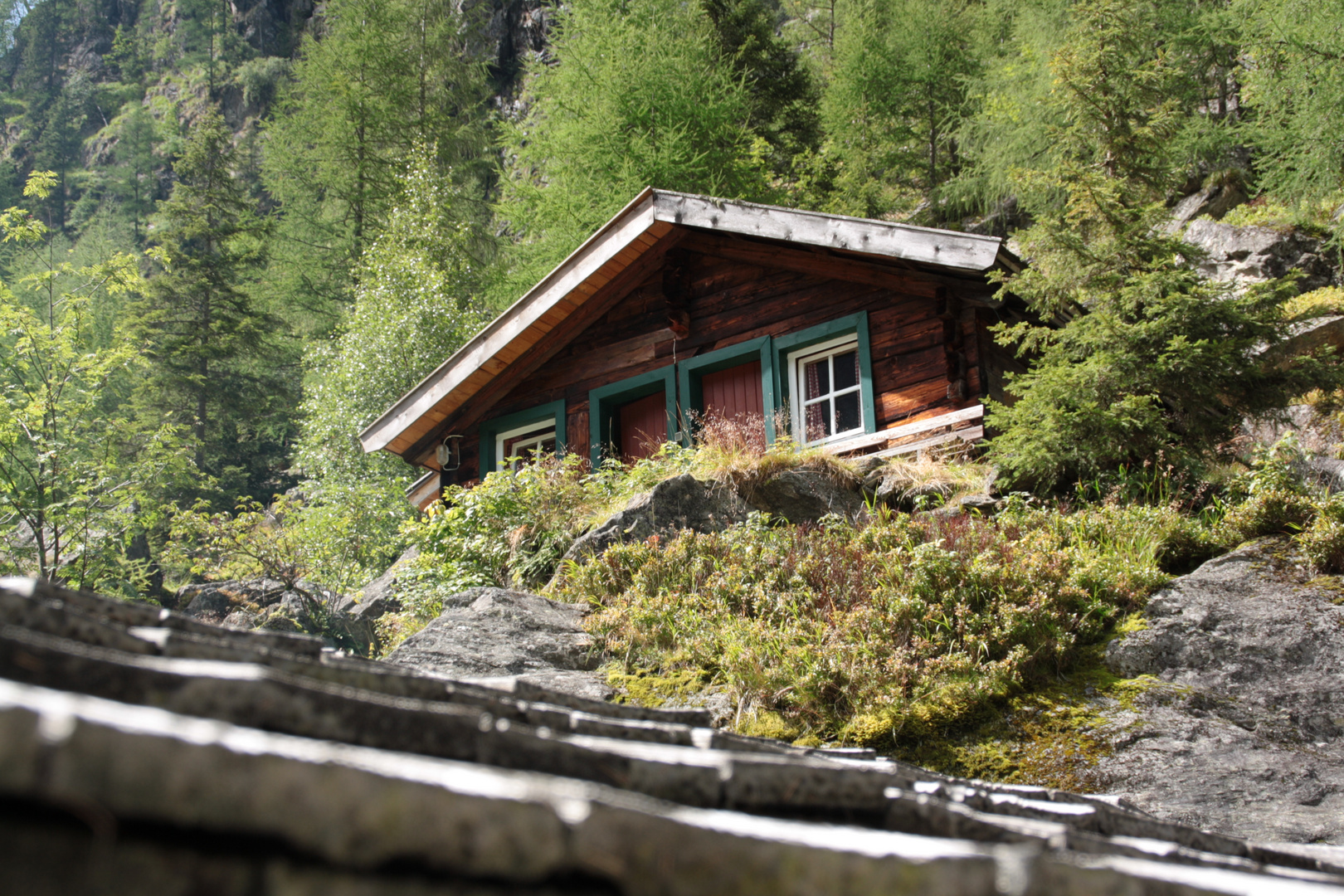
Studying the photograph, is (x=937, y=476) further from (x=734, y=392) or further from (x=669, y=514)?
(x=734, y=392)

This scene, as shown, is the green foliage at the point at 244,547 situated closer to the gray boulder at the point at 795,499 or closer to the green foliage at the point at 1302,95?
the gray boulder at the point at 795,499

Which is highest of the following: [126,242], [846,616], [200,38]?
[200,38]

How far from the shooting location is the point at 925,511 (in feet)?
29.3

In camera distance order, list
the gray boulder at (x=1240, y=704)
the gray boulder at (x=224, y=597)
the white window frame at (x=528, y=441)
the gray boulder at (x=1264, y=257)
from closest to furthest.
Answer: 1. the gray boulder at (x=1240, y=704)
2. the white window frame at (x=528, y=441)
3. the gray boulder at (x=1264, y=257)
4. the gray boulder at (x=224, y=597)

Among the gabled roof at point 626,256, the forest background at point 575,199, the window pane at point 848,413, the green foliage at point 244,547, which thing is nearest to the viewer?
the forest background at point 575,199

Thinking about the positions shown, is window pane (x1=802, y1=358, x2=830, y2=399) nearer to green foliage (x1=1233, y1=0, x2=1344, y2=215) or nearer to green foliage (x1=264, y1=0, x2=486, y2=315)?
green foliage (x1=1233, y1=0, x2=1344, y2=215)

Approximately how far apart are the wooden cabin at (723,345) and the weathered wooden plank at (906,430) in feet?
0.06

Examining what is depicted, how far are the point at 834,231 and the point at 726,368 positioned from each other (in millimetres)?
2689

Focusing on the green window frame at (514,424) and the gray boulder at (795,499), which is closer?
the gray boulder at (795,499)

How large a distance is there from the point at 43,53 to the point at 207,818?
74909 millimetres

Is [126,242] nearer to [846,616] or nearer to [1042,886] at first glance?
[846,616]

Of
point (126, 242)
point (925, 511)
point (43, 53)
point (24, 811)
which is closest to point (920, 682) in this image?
point (925, 511)

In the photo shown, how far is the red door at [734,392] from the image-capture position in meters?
11.8

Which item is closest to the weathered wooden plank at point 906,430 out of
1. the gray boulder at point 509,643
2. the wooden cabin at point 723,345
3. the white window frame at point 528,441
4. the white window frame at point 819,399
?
the wooden cabin at point 723,345
